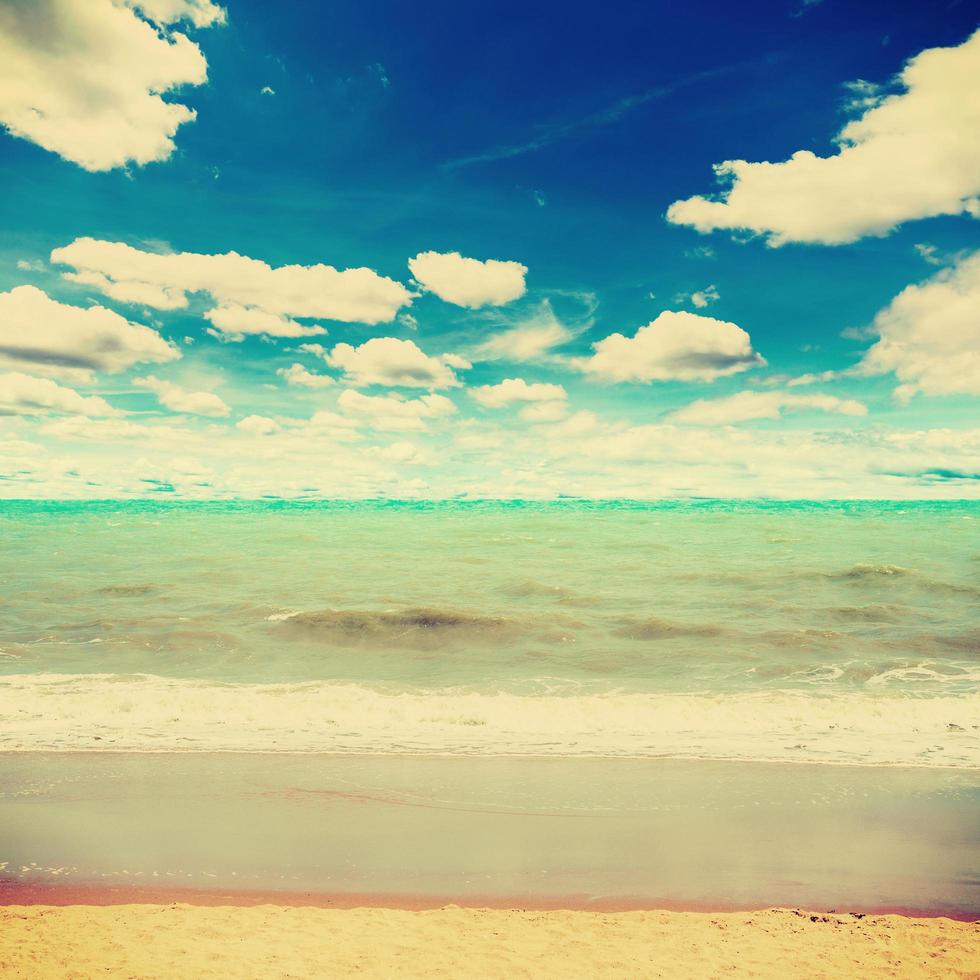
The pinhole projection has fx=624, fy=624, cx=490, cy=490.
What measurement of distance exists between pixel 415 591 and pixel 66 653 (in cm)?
1093

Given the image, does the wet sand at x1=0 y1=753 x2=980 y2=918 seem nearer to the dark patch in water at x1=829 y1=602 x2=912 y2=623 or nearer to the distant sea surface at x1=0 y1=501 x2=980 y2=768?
the distant sea surface at x1=0 y1=501 x2=980 y2=768

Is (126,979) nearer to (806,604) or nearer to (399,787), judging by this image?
(399,787)

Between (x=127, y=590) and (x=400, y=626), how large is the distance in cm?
1116

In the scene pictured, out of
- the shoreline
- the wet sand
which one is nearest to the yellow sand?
the shoreline

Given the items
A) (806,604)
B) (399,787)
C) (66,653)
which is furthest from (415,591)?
(399,787)

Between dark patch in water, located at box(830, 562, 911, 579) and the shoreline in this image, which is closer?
the shoreline

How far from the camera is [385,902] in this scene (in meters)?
5.68

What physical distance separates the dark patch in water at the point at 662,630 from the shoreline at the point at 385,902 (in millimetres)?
10694

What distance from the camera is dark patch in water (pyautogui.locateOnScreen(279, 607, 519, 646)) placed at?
16.4m

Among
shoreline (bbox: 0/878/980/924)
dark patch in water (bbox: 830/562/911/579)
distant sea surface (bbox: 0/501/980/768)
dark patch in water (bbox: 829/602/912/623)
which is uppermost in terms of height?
dark patch in water (bbox: 830/562/911/579)

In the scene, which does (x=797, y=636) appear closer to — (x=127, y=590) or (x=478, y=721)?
(x=478, y=721)

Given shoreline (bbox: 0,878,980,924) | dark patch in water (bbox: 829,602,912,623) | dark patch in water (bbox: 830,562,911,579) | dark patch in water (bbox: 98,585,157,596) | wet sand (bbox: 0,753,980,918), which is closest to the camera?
shoreline (bbox: 0,878,980,924)

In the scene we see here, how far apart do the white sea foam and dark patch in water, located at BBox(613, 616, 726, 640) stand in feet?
15.3

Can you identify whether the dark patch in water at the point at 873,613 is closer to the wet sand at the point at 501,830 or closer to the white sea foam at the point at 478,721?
the white sea foam at the point at 478,721
